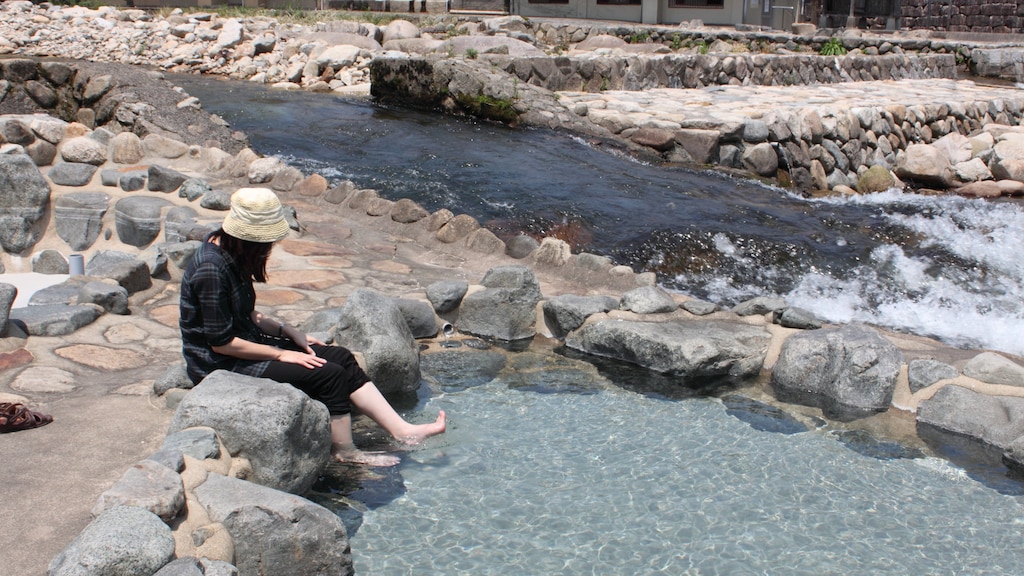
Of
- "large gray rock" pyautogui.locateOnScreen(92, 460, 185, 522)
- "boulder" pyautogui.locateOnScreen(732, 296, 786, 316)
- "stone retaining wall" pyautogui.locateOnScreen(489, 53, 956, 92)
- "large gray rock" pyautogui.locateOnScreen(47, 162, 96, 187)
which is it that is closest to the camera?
"large gray rock" pyautogui.locateOnScreen(92, 460, 185, 522)

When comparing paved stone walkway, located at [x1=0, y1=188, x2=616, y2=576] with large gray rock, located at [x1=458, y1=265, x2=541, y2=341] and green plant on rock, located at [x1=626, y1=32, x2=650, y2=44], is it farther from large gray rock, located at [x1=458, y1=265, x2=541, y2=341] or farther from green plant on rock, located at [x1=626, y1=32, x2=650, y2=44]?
green plant on rock, located at [x1=626, y1=32, x2=650, y2=44]

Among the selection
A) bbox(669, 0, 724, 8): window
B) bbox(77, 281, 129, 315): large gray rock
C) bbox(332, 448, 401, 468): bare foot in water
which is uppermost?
bbox(669, 0, 724, 8): window

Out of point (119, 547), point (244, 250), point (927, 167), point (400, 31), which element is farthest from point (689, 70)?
point (119, 547)

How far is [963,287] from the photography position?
26.4 feet

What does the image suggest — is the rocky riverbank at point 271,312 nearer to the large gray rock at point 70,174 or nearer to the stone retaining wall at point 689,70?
the large gray rock at point 70,174

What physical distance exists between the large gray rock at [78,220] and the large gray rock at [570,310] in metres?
3.49

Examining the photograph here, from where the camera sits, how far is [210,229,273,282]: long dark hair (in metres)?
3.86

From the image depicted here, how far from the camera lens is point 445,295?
5.92 m

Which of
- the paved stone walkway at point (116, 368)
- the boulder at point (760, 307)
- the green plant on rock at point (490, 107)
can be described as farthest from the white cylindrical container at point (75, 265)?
the green plant on rock at point (490, 107)

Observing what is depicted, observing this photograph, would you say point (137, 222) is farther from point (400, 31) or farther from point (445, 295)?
point (400, 31)

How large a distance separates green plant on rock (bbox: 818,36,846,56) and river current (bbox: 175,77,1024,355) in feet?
35.7

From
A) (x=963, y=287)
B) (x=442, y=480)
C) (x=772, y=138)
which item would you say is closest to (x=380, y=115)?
(x=772, y=138)

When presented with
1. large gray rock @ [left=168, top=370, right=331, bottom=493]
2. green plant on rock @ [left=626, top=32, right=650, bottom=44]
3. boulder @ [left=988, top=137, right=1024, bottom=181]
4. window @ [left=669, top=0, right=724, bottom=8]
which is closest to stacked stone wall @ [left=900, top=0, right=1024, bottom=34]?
window @ [left=669, top=0, right=724, bottom=8]

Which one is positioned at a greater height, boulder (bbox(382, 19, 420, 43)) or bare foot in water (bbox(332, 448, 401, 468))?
boulder (bbox(382, 19, 420, 43))
